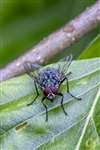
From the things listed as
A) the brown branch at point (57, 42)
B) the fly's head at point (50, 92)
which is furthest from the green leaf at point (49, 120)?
the brown branch at point (57, 42)

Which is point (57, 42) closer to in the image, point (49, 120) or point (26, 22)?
point (49, 120)

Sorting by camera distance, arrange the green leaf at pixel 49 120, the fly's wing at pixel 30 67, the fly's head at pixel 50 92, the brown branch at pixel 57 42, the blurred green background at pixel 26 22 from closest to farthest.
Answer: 1. the green leaf at pixel 49 120
2. the fly's head at pixel 50 92
3. the fly's wing at pixel 30 67
4. the brown branch at pixel 57 42
5. the blurred green background at pixel 26 22

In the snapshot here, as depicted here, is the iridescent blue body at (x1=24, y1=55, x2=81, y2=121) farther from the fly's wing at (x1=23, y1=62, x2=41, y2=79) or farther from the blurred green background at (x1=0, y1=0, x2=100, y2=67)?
the blurred green background at (x1=0, y1=0, x2=100, y2=67)

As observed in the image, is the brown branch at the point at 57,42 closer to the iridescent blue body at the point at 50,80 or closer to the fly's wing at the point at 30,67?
the fly's wing at the point at 30,67

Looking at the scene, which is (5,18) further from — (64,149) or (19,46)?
(64,149)

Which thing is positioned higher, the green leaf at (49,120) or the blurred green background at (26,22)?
the blurred green background at (26,22)

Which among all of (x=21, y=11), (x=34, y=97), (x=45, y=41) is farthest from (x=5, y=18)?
(x=34, y=97)

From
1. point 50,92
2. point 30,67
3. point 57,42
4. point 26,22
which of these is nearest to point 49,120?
point 50,92

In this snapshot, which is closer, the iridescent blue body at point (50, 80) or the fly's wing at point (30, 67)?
the iridescent blue body at point (50, 80)
